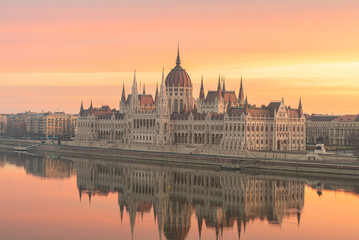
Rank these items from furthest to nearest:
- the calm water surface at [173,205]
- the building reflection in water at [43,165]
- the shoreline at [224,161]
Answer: the building reflection in water at [43,165], the shoreline at [224,161], the calm water surface at [173,205]

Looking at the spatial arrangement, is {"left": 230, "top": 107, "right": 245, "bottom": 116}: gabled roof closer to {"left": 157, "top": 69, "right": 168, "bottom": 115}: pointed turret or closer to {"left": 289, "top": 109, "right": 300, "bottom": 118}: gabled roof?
{"left": 289, "top": 109, "right": 300, "bottom": 118}: gabled roof

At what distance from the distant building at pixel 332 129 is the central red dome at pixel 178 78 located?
1471 inches

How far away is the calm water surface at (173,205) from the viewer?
52.9 m

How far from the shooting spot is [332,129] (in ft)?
546

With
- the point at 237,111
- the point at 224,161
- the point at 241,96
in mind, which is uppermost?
the point at 241,96

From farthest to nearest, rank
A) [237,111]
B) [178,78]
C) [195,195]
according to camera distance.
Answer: [178,78], [237,111], [195,195]

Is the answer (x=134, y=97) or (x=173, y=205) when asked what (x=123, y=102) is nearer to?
(x=134, y=97)

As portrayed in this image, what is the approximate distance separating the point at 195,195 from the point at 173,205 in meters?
7.60

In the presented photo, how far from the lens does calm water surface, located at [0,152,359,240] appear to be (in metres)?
52.9

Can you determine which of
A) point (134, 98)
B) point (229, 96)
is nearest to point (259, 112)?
point (229, 96)

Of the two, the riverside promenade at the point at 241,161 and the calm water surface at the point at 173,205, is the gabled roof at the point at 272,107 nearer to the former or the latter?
the riverside promenade at the point at 241,161

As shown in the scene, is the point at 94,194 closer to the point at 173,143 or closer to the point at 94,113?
the point at 173,143

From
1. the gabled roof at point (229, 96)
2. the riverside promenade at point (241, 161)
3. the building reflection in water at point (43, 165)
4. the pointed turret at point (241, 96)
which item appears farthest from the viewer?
the pointed turret at point (241, 96)

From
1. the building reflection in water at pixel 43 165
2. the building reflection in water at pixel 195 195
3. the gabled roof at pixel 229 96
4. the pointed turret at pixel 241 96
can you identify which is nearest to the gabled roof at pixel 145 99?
the gabled roof at pixel 229 96
